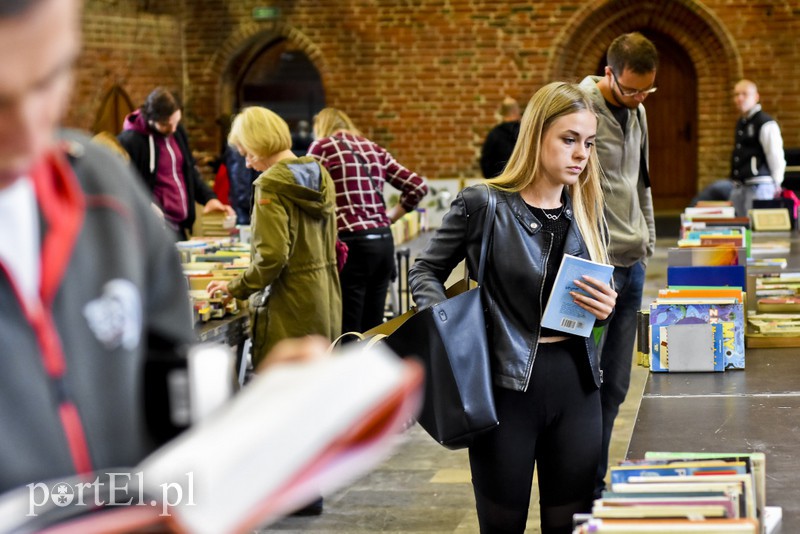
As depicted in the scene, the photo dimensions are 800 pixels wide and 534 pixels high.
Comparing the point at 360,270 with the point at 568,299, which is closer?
the point at 568,299

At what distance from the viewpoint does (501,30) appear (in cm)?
1374

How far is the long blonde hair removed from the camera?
303cm

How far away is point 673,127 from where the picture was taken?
14.9 meters

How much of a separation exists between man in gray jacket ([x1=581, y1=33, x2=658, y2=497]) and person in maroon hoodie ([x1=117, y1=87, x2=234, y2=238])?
3015mm

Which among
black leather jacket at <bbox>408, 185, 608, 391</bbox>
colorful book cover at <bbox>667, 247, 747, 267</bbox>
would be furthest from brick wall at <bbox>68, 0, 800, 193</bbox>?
black leather jacket at <bbox>408, 185, 608, 391</bbox>

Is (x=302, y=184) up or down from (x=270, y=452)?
up

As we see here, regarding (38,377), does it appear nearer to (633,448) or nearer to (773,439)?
(633,448)

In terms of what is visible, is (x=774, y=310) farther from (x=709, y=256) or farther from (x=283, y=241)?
(x=283, y=241)

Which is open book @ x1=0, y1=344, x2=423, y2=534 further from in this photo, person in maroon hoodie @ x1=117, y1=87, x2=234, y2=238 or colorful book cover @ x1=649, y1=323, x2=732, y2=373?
person in maroon hoodie @ x1=117, y1=87, x2=234, y2=238

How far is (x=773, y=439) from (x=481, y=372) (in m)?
0.73

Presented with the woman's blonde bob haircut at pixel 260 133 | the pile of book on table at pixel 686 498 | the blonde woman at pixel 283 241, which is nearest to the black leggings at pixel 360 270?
the blonde woman at pixel 283 241

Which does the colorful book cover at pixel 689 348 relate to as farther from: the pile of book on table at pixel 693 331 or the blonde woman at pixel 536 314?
the blonde woman at pixel 536 314

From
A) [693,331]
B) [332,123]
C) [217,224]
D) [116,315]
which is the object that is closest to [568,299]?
A: [693,331]

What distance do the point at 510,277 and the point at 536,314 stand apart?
115 mm
